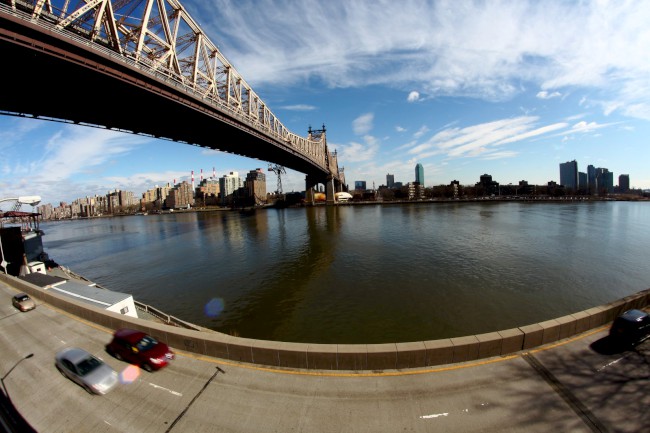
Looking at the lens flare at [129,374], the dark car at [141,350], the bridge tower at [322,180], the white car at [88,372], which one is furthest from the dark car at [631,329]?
the bridge tower at [322,180]

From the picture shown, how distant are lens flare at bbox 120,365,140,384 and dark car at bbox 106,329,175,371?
165 mm

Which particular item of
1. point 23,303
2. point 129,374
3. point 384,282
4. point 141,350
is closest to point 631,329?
point 384,282

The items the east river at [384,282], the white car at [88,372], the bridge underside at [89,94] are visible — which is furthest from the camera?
the bridge underside at [89,94]

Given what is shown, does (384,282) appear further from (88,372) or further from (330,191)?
(330,191)

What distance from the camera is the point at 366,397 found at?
7895 mm

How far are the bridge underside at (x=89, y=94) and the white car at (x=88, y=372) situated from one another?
907 inches

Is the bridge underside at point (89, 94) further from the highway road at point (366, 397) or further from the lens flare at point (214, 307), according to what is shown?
the highway road at point (366, 397)

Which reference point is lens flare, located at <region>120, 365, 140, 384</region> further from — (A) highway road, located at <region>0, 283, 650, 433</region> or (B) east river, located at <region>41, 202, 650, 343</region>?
(B) east river, located at <region>41, 202, 650, 343</region>

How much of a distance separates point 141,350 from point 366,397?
7918 millimetres

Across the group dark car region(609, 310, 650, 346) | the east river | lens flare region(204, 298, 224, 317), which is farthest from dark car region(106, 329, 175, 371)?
dark car region(609, 310, 650, 346)

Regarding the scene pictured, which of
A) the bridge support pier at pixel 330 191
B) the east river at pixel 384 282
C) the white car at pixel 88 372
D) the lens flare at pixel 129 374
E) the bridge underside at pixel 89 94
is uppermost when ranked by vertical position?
the bridge underside at pixel 89 94

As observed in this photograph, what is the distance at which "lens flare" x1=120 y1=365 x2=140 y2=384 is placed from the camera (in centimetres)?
928

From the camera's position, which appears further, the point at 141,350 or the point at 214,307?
the point at 214,307

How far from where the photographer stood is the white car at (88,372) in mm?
8867
